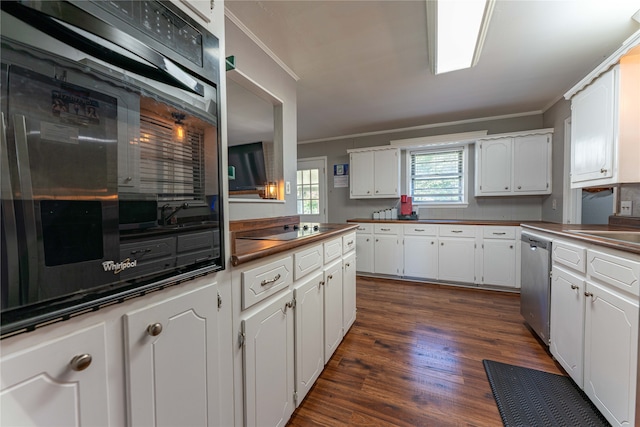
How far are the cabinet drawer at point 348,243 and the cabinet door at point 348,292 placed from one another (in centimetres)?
6

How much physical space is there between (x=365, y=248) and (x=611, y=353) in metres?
2.86

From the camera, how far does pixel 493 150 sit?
3.56 m

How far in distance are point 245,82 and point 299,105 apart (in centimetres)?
144

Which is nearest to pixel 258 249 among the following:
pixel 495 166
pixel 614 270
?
pixel 614 270

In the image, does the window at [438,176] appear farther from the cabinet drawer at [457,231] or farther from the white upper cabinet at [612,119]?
the white upper cabinet at [612,119]

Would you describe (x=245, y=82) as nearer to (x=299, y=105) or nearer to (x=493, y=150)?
(x=299, y=105)

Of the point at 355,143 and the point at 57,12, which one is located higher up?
the point at 355,143

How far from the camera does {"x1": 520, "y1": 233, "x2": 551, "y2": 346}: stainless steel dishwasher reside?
197 cm

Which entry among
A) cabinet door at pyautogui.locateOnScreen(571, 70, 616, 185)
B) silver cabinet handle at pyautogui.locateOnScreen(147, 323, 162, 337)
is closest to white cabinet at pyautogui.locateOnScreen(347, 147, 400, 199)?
cabinet door at pyautogui.locateOnScreen(571, 70, 616, 185)

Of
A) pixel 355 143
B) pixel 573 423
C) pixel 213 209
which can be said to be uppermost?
pixel 355 143

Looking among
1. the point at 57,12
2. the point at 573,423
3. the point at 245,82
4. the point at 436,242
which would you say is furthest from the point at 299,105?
the point at 573,423

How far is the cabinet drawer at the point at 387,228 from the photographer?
3.86m

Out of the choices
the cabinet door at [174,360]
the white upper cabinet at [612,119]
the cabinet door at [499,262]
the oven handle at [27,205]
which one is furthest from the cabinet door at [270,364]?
the cabinet door at [499,262]

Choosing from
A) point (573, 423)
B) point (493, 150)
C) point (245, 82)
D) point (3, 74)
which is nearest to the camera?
point (3, 74)
